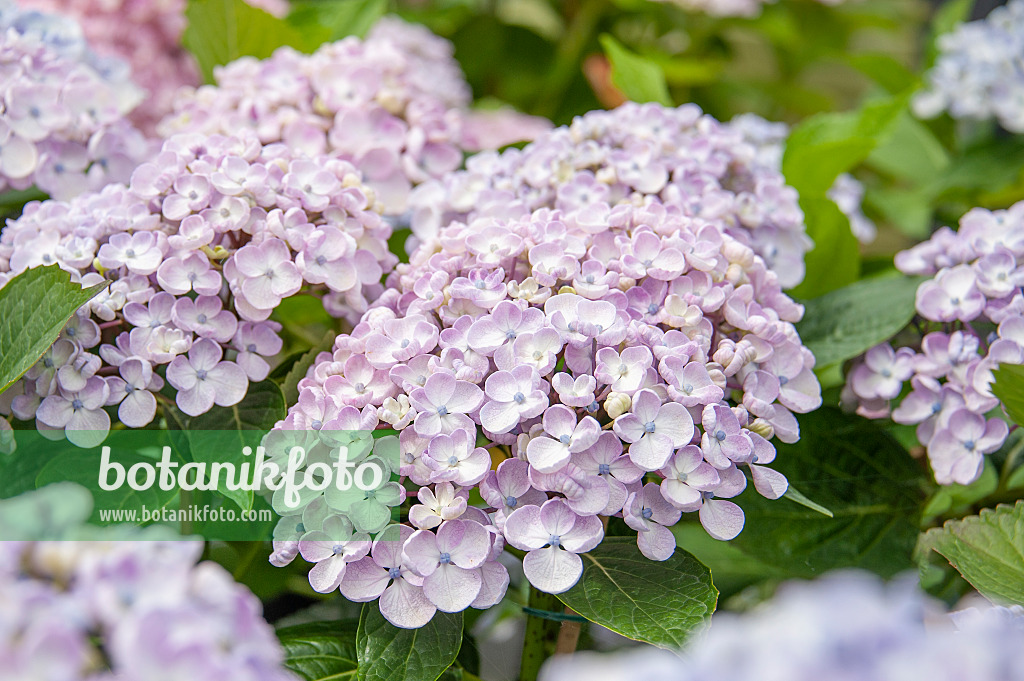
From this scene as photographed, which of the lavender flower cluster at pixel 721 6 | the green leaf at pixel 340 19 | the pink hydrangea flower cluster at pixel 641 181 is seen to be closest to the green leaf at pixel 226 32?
the green leaf at pixel 340 19

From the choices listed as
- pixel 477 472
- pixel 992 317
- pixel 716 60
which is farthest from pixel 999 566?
pixel 716 60

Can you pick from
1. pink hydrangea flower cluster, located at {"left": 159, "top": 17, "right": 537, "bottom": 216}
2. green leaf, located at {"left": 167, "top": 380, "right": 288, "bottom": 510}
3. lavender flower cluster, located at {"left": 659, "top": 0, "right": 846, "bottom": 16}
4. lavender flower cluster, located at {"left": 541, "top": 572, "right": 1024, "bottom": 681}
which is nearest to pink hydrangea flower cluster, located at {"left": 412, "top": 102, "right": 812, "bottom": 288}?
pink hydrangea flower cluster, located at {"left": 159, "top": 17, "right": 537, "bottom": 216}

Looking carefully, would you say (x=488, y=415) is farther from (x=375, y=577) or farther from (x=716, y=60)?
(x=716, y=60)

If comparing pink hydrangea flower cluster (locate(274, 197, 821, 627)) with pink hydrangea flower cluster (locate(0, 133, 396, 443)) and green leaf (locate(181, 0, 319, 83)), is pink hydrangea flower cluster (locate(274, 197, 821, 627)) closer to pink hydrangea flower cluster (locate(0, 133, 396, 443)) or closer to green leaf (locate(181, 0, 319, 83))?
pink hydrangea flower cluster (locate(0, 133, 396, 443))

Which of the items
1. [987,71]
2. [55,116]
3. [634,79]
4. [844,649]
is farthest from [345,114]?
[987,71]

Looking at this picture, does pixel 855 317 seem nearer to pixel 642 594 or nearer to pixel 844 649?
pixel 642 594

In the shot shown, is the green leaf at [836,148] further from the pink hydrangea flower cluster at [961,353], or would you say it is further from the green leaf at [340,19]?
the green leaf at [340,19]

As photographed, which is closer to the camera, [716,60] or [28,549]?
[28,549]
